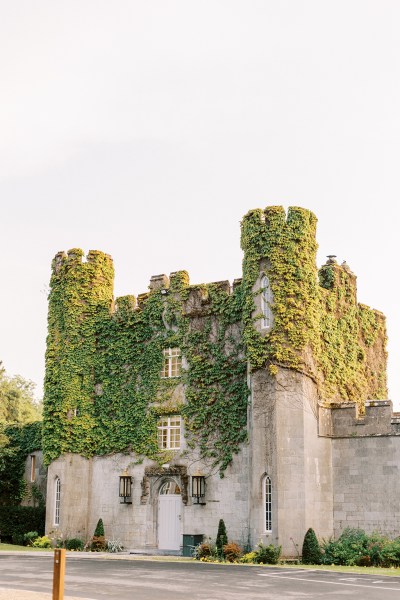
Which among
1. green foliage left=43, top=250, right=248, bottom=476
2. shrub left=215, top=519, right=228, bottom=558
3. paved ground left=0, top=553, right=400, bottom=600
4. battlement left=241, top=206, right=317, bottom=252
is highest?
battlement left=241, top=206, right=317, bottom=252

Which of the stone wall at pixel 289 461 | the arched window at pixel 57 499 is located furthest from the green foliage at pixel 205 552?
the arched window at pixel 57 499

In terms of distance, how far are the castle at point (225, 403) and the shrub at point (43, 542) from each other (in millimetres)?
614

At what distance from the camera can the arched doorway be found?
100 feet

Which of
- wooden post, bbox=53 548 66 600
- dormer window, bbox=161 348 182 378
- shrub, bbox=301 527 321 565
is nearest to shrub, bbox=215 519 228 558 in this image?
shrub, bbox=301 527 321 565

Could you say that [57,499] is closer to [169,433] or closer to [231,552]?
[169,433]

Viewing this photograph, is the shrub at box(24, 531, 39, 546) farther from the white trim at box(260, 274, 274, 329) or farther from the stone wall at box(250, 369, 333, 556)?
the white trim at box(260, 274, 274, 329)

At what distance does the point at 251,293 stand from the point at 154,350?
586 centimetres

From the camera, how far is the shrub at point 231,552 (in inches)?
1039

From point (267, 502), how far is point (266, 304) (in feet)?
21.9

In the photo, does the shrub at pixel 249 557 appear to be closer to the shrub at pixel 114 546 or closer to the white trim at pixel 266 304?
the shrub at pixel 114 546

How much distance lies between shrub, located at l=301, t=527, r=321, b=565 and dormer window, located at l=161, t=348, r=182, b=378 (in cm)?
878

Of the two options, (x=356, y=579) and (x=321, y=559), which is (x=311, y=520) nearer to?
(x=321, y=559)

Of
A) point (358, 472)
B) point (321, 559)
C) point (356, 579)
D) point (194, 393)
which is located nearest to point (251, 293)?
point (194, 393)

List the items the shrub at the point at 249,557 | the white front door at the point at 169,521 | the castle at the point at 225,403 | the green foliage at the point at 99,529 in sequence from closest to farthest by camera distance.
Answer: the shrub at the point at 249,557 < the castle at the point at 225,403 < the white front door at the point at 169,521 < the green foliage at the point at 99,529
